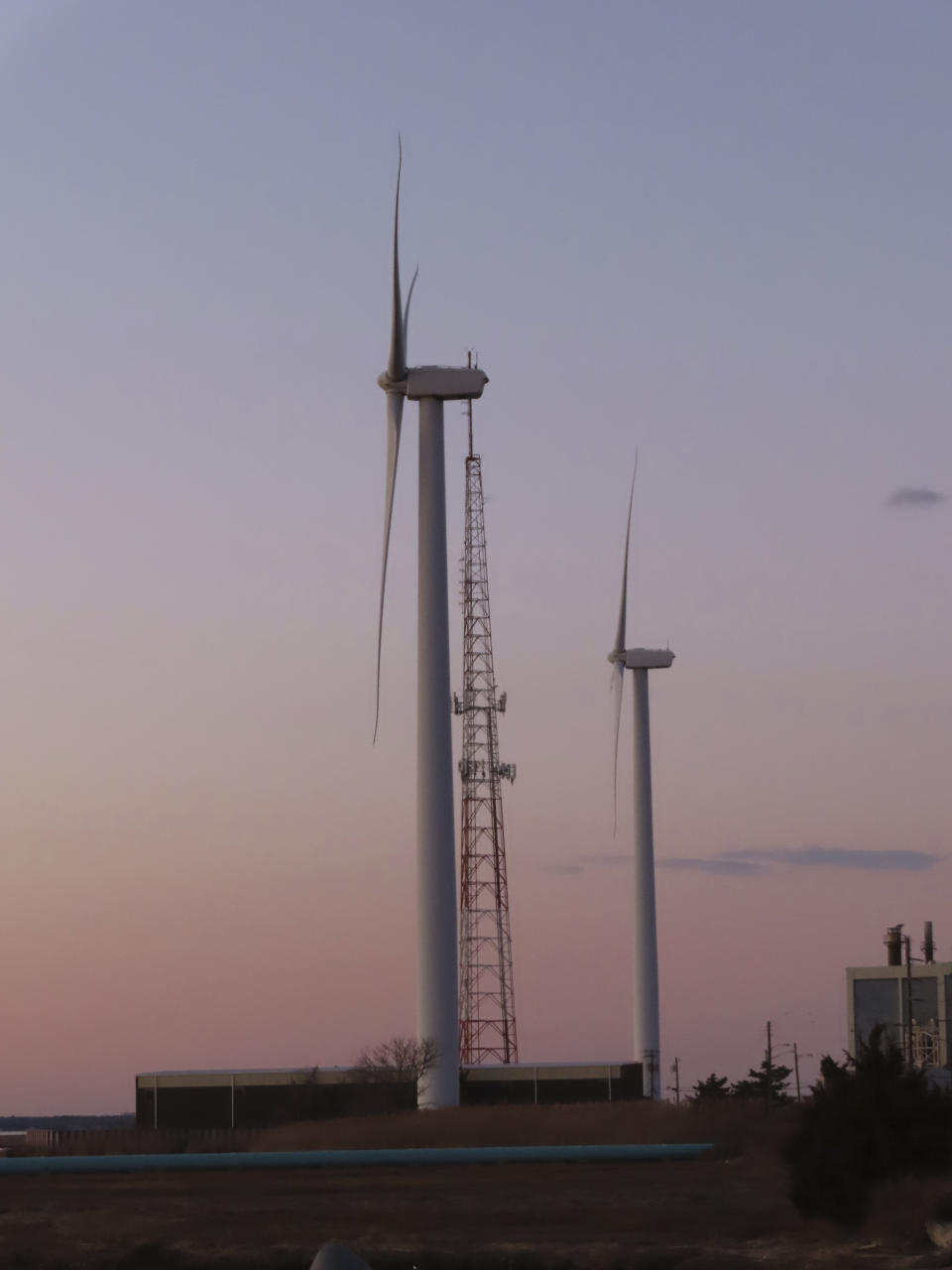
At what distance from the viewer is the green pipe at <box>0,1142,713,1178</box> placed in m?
61.8

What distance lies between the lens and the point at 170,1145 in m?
73.0

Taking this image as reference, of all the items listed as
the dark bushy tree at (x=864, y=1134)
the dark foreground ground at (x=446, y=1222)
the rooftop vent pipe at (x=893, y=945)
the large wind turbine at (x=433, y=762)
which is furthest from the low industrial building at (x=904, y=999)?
the dark bushy tree at (x=864, y=1134)

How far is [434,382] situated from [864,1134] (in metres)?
44.9

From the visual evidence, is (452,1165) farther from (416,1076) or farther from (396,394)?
(396,394)

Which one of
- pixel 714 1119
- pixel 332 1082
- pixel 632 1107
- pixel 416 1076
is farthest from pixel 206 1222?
pixel 332 1082

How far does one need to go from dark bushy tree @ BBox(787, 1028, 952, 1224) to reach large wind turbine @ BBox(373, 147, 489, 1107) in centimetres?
3580

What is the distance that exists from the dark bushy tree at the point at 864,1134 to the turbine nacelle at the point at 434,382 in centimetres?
4318

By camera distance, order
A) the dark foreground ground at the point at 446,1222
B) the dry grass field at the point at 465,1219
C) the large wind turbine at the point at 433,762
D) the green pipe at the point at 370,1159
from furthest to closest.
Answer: the large wind turbine at the point at 433,762 < the green pipe at the point at 370,1159 < the dark foreground ground at the point at 446,1222 < the dry grass field at the point at 465,1219

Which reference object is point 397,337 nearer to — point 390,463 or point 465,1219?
point 390,463

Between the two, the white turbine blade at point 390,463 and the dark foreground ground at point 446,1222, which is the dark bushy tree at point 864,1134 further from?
the white turbine blade at point 390,463

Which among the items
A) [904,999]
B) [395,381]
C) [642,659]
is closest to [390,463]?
[395,381]

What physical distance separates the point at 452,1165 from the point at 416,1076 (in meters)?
20.6

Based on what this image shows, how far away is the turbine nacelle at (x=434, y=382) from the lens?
76938mm

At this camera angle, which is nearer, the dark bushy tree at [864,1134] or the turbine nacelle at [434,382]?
the dark bushy tree at [864,1134]
